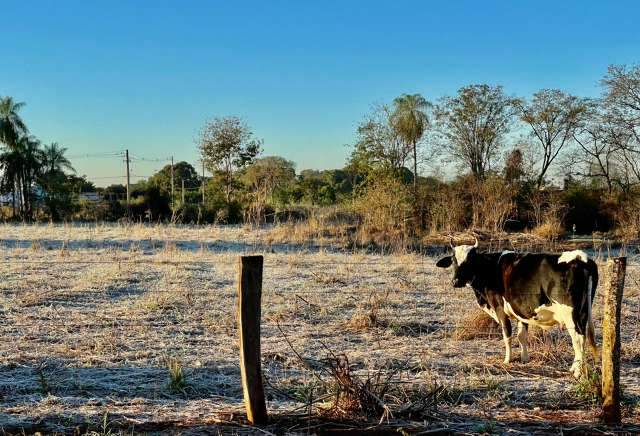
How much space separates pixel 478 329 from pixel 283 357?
7.85 ft

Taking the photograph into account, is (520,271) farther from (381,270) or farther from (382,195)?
(382,195)

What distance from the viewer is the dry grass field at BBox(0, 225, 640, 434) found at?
14.3 ft

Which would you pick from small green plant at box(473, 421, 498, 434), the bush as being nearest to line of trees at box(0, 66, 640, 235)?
the bush

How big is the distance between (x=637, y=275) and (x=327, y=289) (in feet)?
19.4

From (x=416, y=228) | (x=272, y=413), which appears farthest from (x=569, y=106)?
(x=272, y=413)

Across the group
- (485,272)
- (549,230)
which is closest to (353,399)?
(485,272)

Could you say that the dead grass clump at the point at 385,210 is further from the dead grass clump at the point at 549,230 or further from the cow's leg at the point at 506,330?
the cow's leg at the point at 506,330

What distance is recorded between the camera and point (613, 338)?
4.18 meters

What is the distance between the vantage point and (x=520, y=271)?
5996 millimetres

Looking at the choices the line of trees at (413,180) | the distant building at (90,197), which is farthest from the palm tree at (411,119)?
the distant building at (90,197)

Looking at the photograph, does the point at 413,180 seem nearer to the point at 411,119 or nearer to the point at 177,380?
the point at 411,119

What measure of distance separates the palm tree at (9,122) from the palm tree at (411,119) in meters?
19.1

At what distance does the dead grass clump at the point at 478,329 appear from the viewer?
7.07 metres

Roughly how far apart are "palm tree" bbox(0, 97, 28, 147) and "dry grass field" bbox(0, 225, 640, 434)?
22.3m
